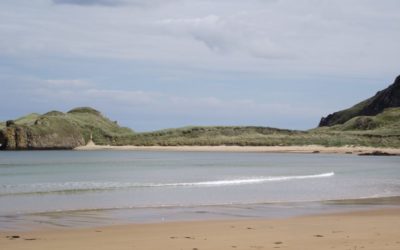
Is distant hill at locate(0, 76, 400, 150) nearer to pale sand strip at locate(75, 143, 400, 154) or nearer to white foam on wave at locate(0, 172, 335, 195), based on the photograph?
pale sand strip at locate(75, 143, 400, 154)

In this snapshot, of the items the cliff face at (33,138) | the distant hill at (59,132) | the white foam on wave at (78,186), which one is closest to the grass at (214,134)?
the distant hill at (59,132)

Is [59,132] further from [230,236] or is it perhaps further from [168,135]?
[230,236]

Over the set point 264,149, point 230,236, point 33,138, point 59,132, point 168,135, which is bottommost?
point 230,236

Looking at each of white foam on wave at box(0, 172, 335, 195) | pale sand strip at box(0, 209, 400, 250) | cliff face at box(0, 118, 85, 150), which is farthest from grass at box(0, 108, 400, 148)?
pale sand strip at box(0, 209, 400, 250)

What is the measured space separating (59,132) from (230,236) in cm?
10954

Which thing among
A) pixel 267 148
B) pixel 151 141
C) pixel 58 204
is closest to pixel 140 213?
pixel 58 204

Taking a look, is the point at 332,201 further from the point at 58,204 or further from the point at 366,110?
the point at 366,110

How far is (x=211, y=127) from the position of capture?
412 ft

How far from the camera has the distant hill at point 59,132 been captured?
377 feet

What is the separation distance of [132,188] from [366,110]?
546 feet

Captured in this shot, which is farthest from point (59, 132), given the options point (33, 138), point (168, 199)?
point (168, 199)

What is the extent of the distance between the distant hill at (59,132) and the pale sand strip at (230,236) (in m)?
103

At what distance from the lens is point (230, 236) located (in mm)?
14414

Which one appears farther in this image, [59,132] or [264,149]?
[59,132]
